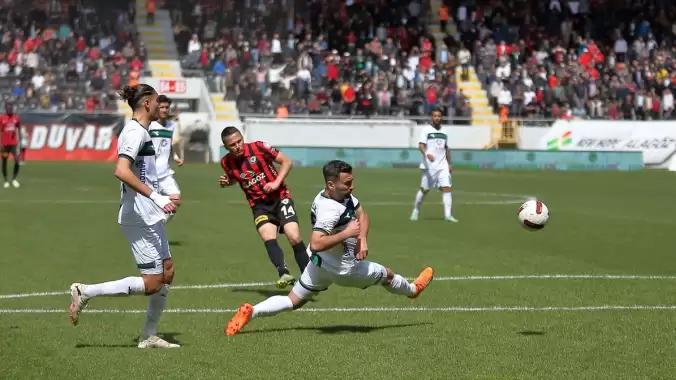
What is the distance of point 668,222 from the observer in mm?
25000

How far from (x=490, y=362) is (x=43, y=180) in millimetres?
27887

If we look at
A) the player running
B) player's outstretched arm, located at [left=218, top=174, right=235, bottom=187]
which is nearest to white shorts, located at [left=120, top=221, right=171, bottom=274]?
the player running

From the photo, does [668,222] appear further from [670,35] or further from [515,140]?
[670,35]

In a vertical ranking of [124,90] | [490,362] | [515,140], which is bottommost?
[515,140]

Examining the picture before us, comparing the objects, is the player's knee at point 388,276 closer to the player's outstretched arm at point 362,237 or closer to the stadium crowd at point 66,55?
the player's outstretched arm at point 362,237

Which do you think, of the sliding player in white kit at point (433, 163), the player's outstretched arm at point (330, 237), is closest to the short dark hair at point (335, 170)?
the player's outstretched arm at point (330, 237)

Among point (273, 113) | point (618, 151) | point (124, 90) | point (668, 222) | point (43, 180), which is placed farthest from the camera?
point (273, 113)

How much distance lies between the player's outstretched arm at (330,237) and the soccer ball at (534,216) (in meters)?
2.89

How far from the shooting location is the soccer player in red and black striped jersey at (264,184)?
1488 centimetres

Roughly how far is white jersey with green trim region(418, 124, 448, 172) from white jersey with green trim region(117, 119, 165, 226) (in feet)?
49.7

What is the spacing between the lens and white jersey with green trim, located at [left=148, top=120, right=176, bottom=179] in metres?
20.0

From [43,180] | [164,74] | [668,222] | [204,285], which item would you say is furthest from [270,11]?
[204,285]

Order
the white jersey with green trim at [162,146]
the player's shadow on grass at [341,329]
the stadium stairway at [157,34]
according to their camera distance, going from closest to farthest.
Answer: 1. the player's shadow on grass at [341,329]
2. the white jersey with green trim at [162,146]
3. the stadium stairway at [157,34]

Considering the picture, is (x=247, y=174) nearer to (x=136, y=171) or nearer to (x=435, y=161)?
(x=136, y=171)
